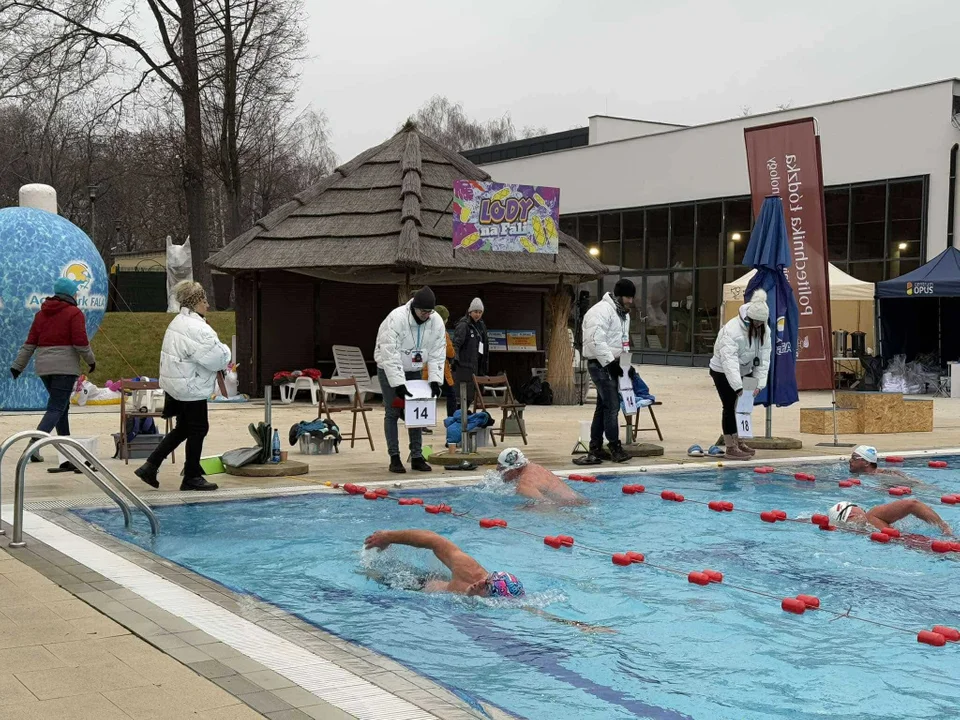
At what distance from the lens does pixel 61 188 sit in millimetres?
49375

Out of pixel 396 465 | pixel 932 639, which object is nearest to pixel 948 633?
pixel 932 639

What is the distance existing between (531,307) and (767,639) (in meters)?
17.7

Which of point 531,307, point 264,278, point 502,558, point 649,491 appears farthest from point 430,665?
point 531,307

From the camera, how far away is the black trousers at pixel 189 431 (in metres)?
10.1

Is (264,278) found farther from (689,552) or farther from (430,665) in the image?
(430,665)

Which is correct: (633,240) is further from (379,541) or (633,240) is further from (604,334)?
(379,541)

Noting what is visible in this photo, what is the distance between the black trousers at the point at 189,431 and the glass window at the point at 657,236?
30.6 meters

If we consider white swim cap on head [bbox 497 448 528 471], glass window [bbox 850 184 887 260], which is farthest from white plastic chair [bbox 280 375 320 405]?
glass window [bbox 850 184 887 260]

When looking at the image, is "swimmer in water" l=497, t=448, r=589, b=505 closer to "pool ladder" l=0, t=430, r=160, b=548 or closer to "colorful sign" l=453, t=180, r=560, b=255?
"pool ladder" l=0, t=430, r=160, b=548

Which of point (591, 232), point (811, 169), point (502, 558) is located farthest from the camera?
point (591, 232)

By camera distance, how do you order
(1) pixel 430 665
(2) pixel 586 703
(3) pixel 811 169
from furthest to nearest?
(3) pixel 811 169, (1) pixel 430 665, (2) pixel 586 703

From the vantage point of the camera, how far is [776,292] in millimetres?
14531

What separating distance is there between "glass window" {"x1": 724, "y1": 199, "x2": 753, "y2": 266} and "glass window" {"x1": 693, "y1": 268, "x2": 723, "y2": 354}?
0.73 meters

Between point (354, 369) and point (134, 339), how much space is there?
421 inches
